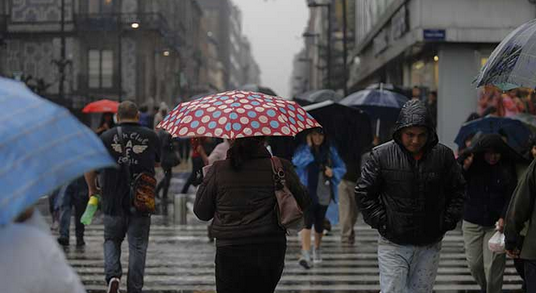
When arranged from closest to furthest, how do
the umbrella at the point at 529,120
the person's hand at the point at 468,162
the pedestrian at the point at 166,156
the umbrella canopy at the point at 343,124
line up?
the person's hand at the point at 468,162
the umbrella canopy at the point at 343,124
the umbrella at the point at 529,120
the pedestrian at the point at 166,156

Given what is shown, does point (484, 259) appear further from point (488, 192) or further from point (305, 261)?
point (305, 261)

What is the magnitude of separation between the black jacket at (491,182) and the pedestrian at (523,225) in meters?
2.14

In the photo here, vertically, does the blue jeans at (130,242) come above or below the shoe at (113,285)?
above

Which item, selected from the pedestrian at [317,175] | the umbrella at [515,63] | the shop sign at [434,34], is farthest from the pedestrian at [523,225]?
the shop sign at [434,34]

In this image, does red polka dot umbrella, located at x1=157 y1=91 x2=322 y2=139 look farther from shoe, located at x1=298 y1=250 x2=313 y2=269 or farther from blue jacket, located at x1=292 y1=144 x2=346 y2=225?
blue jacket, located at x1=292 y1=144 x2=346 y2=225

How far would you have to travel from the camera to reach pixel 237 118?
6.04 meters

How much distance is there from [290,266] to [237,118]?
5.35 m

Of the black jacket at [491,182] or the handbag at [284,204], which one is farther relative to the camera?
the black jacket at [491,182]

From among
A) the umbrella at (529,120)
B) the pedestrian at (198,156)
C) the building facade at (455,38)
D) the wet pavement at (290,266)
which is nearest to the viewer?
the pedestrian at (198,156)

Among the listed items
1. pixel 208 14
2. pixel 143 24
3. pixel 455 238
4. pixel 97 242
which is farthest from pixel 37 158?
pixel 208 14

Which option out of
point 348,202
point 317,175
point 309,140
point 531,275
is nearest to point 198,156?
point 348,202


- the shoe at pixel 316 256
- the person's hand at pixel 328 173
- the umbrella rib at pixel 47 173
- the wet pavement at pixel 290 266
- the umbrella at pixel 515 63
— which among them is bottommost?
the wet pavement at pixel 290 266

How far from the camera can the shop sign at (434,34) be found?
2253 cm

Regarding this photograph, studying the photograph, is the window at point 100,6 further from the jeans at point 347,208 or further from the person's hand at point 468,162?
the person's hand at point 468,162
